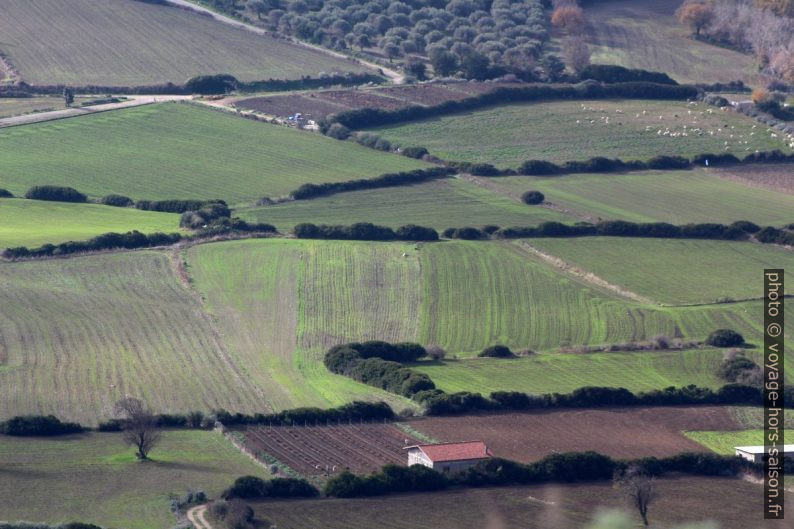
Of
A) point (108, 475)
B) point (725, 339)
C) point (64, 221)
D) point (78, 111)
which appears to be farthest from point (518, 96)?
point (108, 475)

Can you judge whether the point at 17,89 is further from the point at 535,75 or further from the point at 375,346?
the point at 375,346

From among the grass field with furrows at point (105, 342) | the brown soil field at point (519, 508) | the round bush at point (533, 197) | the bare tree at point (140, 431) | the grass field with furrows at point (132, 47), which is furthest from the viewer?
the grass field with furrows at point (132, 47)

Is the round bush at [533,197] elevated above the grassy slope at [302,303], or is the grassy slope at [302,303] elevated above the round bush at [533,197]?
the round bush at [533,197]

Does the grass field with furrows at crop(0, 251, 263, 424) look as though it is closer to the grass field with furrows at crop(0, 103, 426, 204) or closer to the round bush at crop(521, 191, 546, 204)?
the grass field with furrows at crop(0, 103, 426, 204)

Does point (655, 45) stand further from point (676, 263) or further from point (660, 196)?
point (676, 263)

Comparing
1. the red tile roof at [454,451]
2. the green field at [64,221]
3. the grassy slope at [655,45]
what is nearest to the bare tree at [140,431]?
the red tile roof at [454,451]

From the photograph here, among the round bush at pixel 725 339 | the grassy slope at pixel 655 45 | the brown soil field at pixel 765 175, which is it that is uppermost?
the grassy slope at pixel 655 45

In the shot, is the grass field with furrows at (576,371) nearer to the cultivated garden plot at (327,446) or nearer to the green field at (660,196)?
the cultivated garden plot at (327,446)
